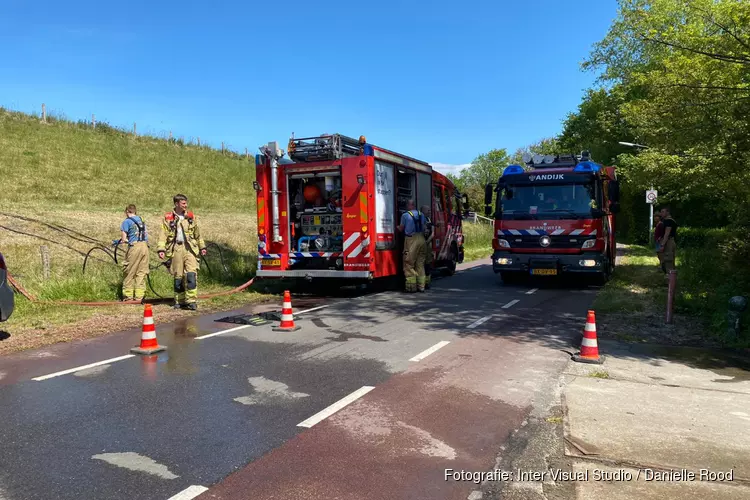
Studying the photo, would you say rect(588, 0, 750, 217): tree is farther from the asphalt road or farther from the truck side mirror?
the truck side mirror

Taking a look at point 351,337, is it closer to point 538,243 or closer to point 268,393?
point 268,393

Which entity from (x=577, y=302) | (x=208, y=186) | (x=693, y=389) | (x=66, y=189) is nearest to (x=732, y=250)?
(x=577, y=302)

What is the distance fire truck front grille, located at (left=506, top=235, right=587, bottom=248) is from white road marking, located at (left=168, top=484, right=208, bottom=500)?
11.2 m

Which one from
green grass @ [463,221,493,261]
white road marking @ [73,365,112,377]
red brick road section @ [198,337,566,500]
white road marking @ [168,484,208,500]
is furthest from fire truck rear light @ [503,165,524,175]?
white road marking @ [168,484,208,500]

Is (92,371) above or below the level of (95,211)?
below

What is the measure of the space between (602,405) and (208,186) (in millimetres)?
31619

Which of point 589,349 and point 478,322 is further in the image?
point 478,322

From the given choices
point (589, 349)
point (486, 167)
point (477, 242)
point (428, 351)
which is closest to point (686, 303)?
point (589, 349)

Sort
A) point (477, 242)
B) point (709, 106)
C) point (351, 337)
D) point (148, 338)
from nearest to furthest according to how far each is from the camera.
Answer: point (148, 338), point (351, 337), point (709, 106), point (477, 242)

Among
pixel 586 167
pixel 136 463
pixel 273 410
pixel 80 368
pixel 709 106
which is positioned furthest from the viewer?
pixel 586 167

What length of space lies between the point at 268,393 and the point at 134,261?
6445 mm

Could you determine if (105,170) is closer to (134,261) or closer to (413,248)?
(134,261)

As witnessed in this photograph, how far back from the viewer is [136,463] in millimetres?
3568

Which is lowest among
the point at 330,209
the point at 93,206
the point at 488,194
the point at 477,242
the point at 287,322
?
the point at 287,322
